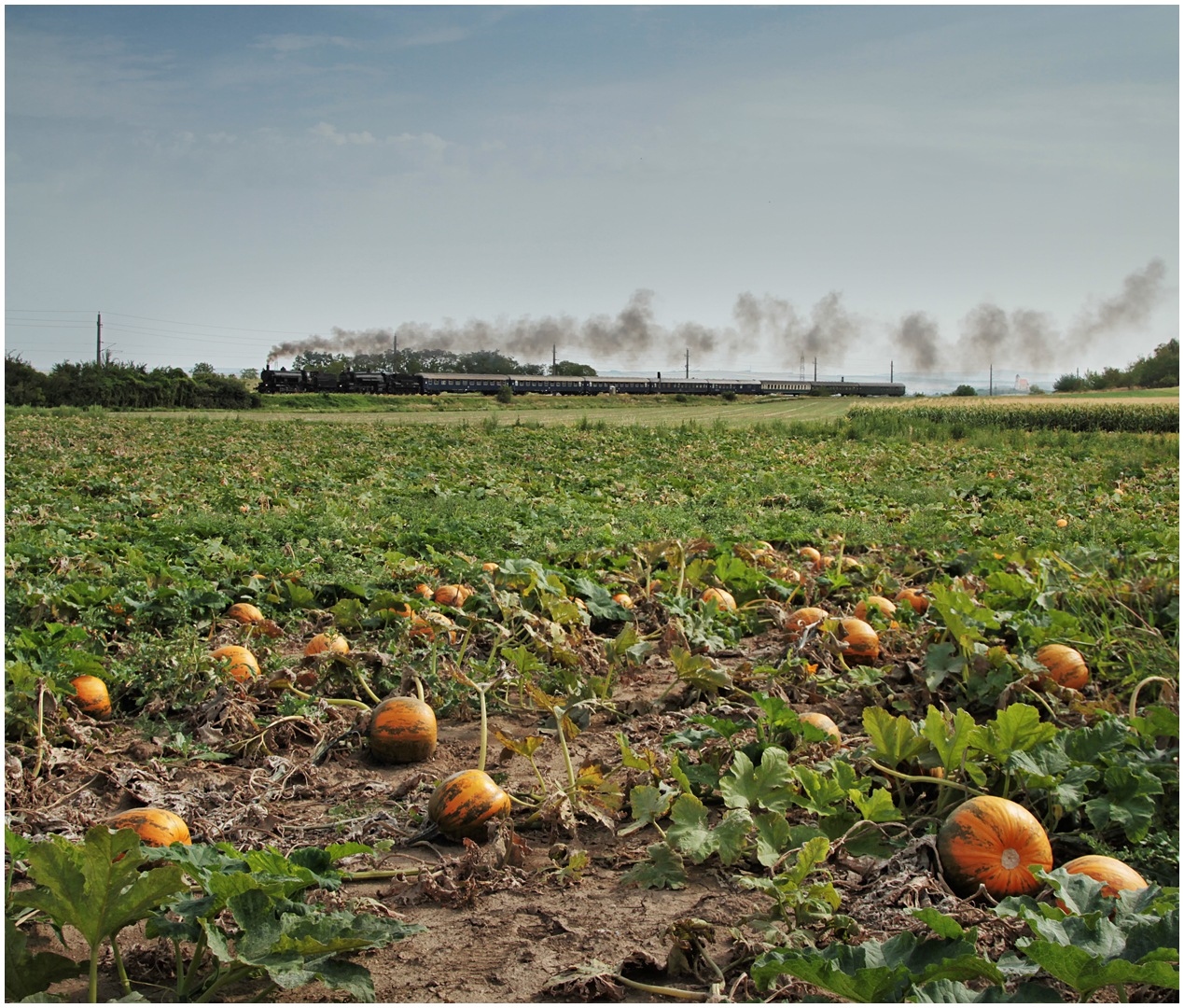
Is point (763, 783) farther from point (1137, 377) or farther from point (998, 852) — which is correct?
point (1137, 377)

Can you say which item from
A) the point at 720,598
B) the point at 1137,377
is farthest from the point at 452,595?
the point at 1137,377

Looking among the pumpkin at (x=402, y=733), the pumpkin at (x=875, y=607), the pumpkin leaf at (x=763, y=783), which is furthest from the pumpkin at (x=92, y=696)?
the pumpkin at (x=875, y=607)

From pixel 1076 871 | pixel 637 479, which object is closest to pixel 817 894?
pixel 1076 871

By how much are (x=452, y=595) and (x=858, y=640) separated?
2489mm

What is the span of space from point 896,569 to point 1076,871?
4356 mm

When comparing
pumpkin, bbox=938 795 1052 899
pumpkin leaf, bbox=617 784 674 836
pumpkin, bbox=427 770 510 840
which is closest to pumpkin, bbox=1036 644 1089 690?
pumpkin, bbox=938 795 1052 899

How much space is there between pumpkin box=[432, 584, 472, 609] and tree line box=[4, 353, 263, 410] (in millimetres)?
44409

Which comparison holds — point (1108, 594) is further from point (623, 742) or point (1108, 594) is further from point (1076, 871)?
point (623, 742)

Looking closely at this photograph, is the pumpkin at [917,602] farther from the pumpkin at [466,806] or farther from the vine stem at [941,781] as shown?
the pumpkin at [466,806]

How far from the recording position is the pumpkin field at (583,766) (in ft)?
6.05

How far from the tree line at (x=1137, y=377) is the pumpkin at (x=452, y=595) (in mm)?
32775

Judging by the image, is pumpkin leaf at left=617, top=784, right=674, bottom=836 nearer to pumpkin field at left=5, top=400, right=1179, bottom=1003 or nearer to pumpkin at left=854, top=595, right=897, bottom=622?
pumpkin field at left=5, top=400, right=1179, bottom=1003

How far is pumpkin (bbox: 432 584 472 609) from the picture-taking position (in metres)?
4.97

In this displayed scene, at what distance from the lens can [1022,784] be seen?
254cm
